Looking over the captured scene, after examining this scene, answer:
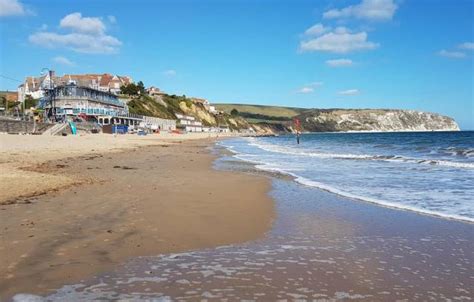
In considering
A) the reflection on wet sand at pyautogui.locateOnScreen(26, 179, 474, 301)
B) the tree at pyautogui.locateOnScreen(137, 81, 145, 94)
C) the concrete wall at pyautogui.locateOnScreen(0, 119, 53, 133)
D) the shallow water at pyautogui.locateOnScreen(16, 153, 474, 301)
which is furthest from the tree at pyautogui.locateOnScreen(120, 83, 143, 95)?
the reflection on wet sand at pyautogui.locateOnScreen(26, 179, 474, 301)

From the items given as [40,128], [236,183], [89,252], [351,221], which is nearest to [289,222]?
[351,221]

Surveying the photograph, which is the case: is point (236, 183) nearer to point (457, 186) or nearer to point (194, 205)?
point (194, 205)

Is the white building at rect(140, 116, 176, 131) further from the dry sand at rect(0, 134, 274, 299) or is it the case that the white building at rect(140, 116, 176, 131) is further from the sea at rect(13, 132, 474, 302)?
the sea at rect(13, 132, 474, 302)

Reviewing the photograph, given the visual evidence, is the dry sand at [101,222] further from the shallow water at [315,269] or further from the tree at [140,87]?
the tree at [140,87]

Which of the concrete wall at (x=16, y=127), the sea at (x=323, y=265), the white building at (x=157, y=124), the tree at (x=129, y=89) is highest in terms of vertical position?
the tree at (x=129, y=89)

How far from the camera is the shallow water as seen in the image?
4.12 meters

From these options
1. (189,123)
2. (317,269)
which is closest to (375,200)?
(317,269)

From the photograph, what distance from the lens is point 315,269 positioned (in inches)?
→ 194

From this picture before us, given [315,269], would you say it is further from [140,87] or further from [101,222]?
[140,87]

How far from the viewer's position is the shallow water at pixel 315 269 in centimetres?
412

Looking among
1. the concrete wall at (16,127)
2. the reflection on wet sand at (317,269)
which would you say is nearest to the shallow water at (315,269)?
the reflection on wet sand at (317,269)

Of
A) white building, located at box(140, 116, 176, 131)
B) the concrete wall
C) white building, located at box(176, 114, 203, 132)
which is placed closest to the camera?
the concrete wall

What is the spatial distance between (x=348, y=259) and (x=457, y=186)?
888 centimetres

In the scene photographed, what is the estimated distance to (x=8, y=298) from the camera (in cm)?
388
